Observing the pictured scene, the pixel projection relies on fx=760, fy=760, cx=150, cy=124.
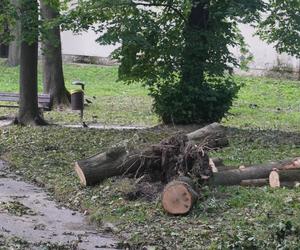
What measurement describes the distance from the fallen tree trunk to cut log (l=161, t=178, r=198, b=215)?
2.37 feet

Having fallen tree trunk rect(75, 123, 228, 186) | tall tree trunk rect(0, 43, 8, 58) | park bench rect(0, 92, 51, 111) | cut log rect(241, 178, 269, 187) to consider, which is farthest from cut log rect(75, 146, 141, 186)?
tall tree trunk rect(0, 43, 8, 58)

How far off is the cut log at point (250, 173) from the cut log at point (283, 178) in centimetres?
8

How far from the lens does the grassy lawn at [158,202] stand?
7.89 metres

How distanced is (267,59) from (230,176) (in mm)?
24180

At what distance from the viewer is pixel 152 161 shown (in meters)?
10.2

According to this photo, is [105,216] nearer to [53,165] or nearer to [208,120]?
[53,165]

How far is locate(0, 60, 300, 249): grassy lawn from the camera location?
311 inches

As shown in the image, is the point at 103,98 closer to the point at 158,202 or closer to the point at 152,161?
the point at 152,161

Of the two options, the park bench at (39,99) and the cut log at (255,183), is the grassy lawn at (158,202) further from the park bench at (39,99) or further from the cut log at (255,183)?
the park bench at (39,99)

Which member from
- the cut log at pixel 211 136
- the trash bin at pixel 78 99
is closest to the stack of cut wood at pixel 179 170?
the cut log at pixel 211 136

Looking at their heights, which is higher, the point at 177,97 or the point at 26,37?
the point at 26,37

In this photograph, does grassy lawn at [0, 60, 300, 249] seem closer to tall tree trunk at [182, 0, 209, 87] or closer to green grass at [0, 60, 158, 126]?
green grass at [0, 60, 158, 126]

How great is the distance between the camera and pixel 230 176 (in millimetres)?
10070

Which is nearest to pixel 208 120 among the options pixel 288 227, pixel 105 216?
pixel 105 216
